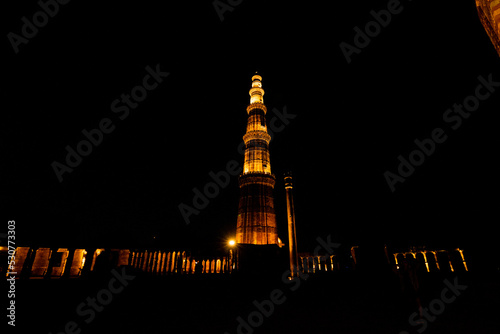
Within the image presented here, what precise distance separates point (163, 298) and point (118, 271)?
5.40 ft

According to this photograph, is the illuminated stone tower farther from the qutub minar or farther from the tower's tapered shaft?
the qutub minar

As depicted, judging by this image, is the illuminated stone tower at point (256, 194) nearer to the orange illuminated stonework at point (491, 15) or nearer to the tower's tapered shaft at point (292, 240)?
the tower's tapered shaft at point (292, 240)

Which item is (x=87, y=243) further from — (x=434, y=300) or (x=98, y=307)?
(x=434, y=300)

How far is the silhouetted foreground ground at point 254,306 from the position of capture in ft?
15.9

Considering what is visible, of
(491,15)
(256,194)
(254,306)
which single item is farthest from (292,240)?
(491,15)

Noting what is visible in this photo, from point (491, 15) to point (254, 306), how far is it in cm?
1005

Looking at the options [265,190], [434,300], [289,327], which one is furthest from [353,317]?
[265,190]

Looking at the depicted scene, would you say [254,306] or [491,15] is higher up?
[491,15]

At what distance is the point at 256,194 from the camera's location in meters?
25.4

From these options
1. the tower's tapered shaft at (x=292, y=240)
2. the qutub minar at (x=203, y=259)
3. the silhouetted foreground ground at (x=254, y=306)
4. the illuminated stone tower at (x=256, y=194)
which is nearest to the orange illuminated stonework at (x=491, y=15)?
the qutub minar at (x=203, y=259)

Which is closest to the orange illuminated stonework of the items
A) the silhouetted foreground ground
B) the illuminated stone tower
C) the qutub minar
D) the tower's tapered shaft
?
the qutub minar

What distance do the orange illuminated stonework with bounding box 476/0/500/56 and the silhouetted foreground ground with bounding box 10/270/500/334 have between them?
6.91 metres

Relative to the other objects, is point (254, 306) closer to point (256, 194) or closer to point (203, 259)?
point (203, 259)

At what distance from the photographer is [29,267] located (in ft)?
23.6
